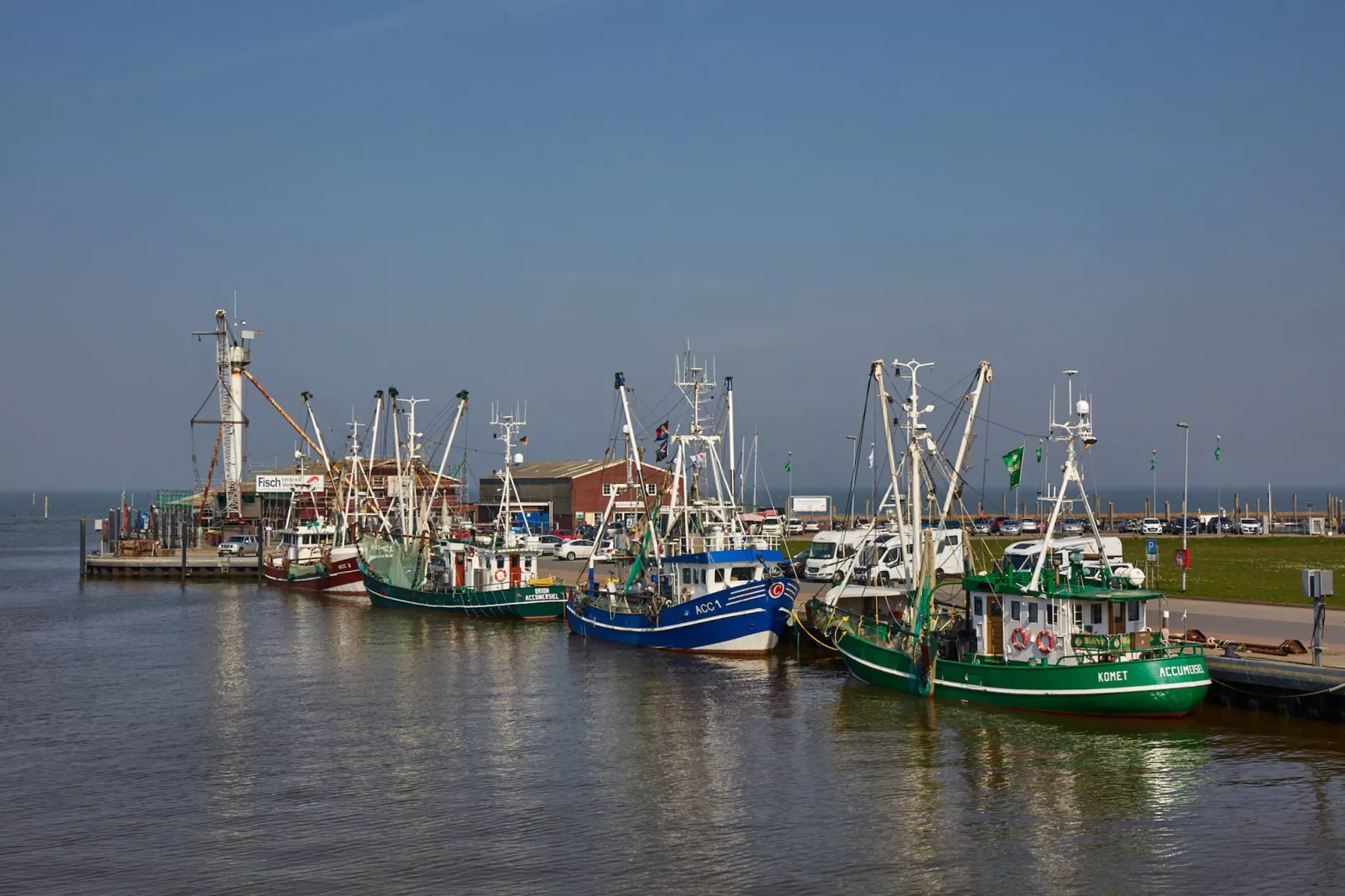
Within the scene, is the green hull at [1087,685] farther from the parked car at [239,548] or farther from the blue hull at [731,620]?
the parked car at [239,548]

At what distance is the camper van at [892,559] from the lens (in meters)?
63.1

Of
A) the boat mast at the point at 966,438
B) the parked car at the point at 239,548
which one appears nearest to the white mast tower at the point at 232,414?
the parked car at the point at 239,548

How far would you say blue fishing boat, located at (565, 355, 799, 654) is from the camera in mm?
53031

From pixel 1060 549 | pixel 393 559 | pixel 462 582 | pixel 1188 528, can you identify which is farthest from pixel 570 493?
pixel 1060 549

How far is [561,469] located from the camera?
140 meters

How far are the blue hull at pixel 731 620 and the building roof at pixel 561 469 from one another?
240 feet

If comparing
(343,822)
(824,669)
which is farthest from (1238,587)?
(343,822)

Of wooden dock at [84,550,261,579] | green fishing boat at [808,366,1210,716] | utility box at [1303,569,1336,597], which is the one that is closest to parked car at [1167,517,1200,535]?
wooden dock at [84,550,261,579]

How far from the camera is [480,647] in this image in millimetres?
60156

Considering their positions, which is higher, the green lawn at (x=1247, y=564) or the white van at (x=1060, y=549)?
the white van at (x=1060, y=549)

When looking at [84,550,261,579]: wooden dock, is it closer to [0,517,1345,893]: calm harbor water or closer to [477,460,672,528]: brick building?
[477,460,672,528]: brick building

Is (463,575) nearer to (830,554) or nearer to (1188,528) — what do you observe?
(830,554)

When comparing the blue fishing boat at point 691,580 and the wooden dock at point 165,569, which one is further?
the wooden dock at point 165,569

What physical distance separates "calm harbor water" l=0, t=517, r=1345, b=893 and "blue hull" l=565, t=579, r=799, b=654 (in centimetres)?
146
